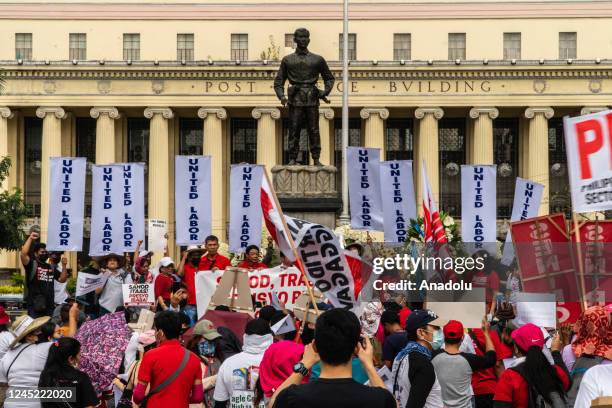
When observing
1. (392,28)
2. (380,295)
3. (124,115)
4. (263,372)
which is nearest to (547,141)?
(392,28)

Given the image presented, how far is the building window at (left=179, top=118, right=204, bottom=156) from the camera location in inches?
2857

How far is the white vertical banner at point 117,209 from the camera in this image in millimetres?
28266

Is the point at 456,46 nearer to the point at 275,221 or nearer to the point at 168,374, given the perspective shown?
the point at 275,221

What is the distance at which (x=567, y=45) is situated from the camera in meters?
70.7

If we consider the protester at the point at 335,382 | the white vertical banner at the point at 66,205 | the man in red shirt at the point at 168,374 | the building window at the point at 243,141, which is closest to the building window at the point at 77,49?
the building window at the point at 243,141

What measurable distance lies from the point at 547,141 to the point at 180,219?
41.6 meters

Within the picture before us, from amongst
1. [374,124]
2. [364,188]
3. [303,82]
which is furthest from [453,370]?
[374,124]

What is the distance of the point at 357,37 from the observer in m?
70.6

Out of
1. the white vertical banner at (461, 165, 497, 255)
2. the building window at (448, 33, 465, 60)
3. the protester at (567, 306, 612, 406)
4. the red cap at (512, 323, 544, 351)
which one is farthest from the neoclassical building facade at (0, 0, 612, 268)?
the protester at (567, 306, 612, 406)

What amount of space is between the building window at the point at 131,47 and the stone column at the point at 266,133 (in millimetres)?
6813

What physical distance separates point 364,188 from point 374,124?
37523 mm

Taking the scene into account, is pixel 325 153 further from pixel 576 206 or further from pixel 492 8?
pixel 576 206

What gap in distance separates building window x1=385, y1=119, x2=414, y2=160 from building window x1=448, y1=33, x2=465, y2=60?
4274mm

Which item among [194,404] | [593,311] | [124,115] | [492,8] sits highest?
[492,8]
